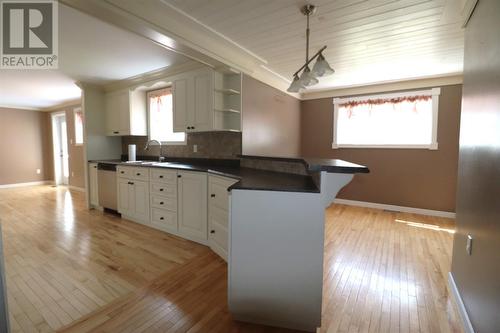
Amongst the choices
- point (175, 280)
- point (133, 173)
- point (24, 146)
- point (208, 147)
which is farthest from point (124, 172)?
point (24, 146)

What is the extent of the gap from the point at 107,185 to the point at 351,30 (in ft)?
14.2

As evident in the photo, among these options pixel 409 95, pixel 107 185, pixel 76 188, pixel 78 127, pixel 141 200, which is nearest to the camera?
pixel 141 200

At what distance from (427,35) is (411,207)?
2959mm

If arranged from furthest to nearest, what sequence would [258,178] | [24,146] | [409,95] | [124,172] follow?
[24,146] → [409,95] → [124,172] → [258,178]

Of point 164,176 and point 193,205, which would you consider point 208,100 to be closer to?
point 164,176

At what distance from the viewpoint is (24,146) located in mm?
6711

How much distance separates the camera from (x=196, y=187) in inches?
111

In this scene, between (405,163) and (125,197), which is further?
(405,163)

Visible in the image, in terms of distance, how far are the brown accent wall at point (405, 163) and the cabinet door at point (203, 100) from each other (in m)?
2.83

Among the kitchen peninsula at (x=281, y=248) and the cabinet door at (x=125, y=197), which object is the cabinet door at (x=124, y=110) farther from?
the kitchen peninsula at (x=281, y=248)

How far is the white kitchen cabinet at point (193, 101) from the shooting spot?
321 cm

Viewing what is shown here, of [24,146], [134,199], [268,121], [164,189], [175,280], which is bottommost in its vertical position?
[175,280]

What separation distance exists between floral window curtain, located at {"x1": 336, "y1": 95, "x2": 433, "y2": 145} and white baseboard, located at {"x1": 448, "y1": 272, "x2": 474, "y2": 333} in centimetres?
293

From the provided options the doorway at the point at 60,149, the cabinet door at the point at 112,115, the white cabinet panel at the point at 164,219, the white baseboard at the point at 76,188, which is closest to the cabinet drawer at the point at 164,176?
Answer: the white cabinet panel at the point at 164,219
